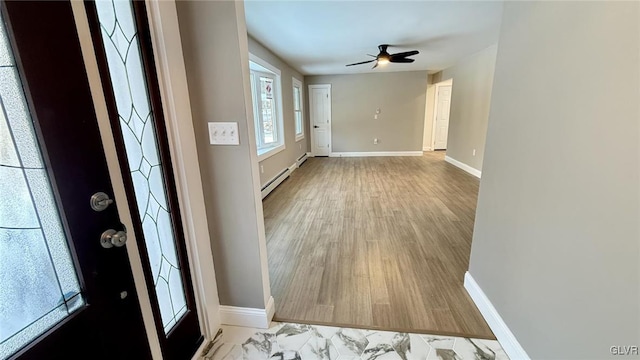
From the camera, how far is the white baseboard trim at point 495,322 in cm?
134

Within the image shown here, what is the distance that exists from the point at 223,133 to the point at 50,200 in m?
0.68

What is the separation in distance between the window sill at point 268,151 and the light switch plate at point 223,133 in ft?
8.42

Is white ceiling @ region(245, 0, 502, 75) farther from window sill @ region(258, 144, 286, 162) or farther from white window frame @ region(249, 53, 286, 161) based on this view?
window sill @ region(258, 144, 286, 162)

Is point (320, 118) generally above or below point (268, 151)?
above

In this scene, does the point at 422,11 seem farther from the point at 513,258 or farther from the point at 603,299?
the point at 603,299

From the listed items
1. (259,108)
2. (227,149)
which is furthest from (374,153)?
(227,149)

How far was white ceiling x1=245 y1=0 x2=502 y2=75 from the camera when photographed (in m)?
2.58

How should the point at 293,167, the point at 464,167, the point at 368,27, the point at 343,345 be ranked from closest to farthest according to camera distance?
the point at 343,345 → the point at 368,27 → the point at 464,167 → the point at 293,167

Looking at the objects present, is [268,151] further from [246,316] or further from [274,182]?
[246,316]

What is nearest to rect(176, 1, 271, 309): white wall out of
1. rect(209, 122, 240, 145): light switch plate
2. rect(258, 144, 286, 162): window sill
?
rect(209, 122, 240, 145): light switch plate

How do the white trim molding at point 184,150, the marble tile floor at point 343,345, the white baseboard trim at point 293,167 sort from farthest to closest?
the white baseboard trim at point 293,167 < the marble tile floor at point 343,345 < the white trim molding at point 184,150

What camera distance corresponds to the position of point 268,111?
15.6ft

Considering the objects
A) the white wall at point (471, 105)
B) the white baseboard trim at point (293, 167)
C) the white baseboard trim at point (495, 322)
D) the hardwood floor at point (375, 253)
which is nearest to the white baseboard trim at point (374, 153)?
the white wall at point (471, 105)

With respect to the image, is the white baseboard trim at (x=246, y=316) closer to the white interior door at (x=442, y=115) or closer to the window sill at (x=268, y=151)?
the window sill at (x=268, y=151)
